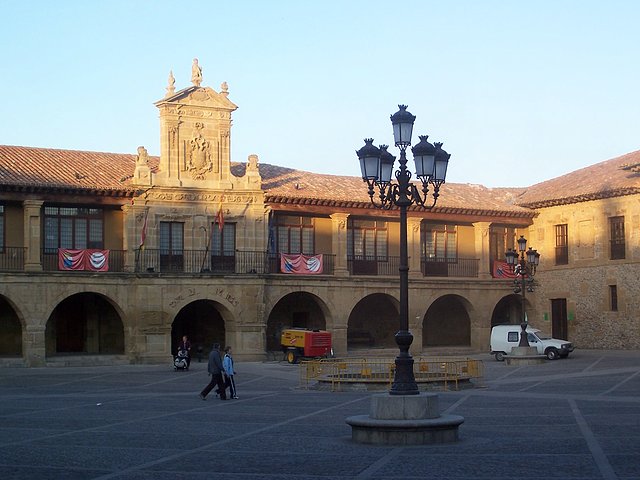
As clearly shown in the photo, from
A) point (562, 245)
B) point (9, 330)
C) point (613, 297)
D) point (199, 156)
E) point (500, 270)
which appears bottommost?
Result: point (9, 330)

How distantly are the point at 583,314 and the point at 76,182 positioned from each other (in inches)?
951

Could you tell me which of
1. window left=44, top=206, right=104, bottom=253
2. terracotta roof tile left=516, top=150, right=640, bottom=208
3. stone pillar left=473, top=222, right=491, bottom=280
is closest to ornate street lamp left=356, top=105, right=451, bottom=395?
window left=44, top=206, right=104, bottom=253

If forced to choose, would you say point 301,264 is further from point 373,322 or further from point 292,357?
point 373,322

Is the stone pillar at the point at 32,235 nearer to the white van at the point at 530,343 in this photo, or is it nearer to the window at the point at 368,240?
the window at the point at 368,240

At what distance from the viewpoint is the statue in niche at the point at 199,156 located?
43.7 meters

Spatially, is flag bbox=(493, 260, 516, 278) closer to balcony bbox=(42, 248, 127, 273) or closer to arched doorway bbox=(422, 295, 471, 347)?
arched doorway bbox=(422, 295, 471, 347)

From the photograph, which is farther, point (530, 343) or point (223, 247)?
point (223, 247)

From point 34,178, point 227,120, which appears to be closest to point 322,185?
point 227,120

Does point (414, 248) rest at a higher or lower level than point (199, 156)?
lower

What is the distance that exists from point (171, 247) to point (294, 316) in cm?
790

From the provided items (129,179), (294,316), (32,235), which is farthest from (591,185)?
(32,235)

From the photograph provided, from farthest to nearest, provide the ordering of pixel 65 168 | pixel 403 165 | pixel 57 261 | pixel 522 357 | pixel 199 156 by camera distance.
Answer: pixel 199 156 < pixel 65 168 < pixel 57 261 < pixel 522 357 < pixel 403 165

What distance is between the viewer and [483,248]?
5081 cm

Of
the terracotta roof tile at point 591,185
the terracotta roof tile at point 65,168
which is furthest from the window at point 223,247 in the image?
the terracotta roof tile at point 591,185
